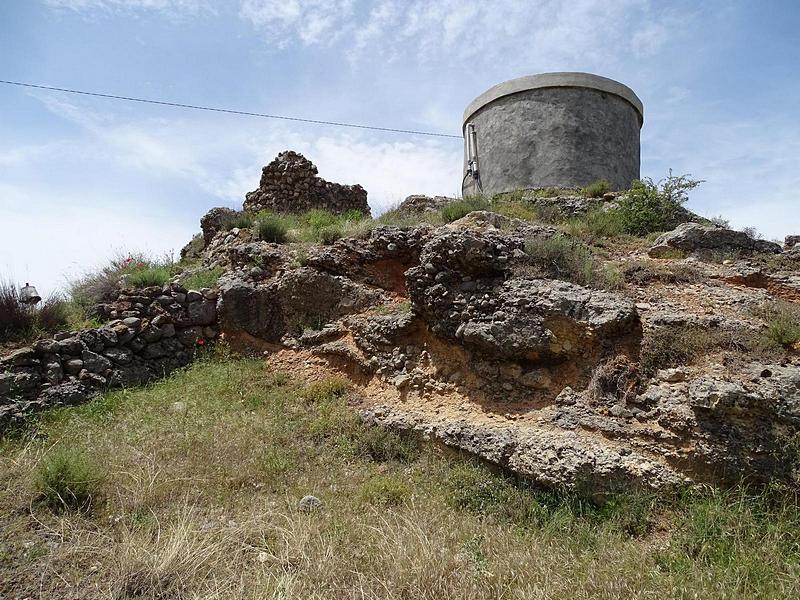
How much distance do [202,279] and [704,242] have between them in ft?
22.3

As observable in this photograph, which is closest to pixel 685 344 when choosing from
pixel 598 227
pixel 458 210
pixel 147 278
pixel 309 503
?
pixel 309 503

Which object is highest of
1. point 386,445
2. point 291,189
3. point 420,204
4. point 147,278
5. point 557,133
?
point 557,133

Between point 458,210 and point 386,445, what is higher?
point 458,210

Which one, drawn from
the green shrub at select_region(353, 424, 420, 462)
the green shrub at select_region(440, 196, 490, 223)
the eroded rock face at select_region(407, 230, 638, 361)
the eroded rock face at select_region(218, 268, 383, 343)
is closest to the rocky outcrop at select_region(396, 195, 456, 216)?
the green shrub at select_region(440, 196, 490, 223)

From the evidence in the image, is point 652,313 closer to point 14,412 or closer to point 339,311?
point 339,311

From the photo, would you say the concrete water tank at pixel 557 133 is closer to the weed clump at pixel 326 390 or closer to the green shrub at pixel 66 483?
the weed clump at pixel 326 390

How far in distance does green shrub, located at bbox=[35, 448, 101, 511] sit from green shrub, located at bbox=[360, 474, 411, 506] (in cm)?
210

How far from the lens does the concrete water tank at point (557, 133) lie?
453 inches

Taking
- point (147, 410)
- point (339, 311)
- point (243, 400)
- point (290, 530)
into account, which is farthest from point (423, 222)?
point (290, 530)

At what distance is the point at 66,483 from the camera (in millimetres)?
4156

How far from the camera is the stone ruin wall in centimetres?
584

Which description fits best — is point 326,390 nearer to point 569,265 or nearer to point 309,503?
point 309,503

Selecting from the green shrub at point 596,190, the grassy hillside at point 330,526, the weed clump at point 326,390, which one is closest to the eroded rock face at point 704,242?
the green shrub at point 596,190

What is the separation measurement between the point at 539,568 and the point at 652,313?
2758mm
